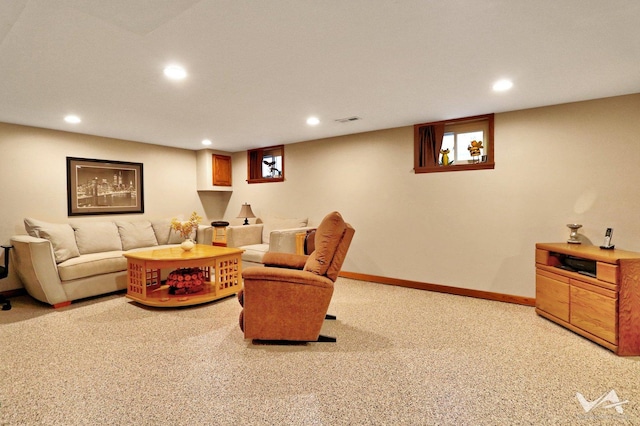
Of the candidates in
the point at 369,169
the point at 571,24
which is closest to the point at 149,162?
the point at 369,169

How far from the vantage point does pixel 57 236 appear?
3.97 m

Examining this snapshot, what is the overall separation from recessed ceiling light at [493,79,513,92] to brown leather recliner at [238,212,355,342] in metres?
1.92

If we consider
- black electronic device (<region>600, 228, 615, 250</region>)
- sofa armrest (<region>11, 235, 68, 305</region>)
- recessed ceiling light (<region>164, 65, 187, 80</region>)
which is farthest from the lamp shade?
black electronic device (<region>600, 228, 615, 250</region>)

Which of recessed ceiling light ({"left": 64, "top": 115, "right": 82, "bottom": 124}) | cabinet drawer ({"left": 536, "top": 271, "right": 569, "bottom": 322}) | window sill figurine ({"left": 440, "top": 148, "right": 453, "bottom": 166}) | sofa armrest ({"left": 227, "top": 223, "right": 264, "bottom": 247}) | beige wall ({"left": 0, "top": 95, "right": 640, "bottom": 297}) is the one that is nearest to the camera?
cabinet drawer ({"left": 536, "top": 271, "right": 569, "bottom": 322})

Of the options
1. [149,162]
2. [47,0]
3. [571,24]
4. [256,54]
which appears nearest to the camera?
[47,0]

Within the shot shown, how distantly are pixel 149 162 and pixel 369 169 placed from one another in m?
3.76

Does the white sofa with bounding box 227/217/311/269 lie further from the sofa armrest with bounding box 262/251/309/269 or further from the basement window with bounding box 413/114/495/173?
the basement window with bounding box 413/114/495/173

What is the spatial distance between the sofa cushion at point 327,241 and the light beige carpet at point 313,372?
0.67 meters

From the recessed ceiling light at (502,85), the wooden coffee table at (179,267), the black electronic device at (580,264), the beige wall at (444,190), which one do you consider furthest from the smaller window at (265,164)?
the black electronic device at (580,264)

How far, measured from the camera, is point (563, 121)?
11.7 ft

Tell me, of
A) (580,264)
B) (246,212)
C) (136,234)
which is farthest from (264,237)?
(580,264)

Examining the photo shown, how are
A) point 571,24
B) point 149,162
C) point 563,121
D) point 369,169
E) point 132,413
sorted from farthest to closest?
point 149,162 → point 369,169 → point 563,121 → point 571,24 → point 132,413

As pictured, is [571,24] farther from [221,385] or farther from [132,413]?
[132,413]

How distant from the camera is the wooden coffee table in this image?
3.63m
